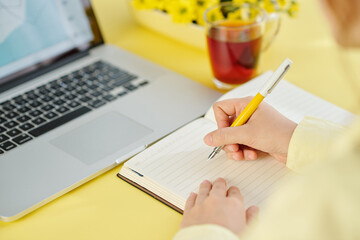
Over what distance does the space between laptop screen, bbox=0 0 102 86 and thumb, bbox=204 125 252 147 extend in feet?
1.54

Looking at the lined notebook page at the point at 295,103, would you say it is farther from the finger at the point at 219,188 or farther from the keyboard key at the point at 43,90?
the keyboard key at the point at 43,90

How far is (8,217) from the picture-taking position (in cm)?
73

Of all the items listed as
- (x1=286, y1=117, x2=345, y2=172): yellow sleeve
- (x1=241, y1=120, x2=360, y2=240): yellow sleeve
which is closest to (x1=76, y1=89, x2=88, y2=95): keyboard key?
(x1=286, y1=117, x2=345, y2=172): yellow sleeve

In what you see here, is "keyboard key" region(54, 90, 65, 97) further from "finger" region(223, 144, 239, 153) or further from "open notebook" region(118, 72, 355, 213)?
"finger" region(223, 144, 239, 153)

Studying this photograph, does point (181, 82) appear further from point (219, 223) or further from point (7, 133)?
point (219, 223)

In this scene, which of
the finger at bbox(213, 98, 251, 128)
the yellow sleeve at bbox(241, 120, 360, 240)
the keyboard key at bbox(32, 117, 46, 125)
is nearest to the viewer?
the yellow sleeve at bbox(241, 120, 360, 240)

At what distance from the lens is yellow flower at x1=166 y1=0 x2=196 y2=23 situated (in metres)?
1.09

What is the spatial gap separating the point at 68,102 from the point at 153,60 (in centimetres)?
27

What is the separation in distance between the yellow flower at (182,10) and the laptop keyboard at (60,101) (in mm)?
172

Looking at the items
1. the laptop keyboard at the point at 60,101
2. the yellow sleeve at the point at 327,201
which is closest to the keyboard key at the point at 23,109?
the laptop keyboard at the point at 60,101

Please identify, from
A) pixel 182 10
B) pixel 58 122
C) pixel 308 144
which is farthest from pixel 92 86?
pixel 308 144

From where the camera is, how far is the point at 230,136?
78cm

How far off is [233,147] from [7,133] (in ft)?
1.40

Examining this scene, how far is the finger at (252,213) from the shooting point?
2.18ft
